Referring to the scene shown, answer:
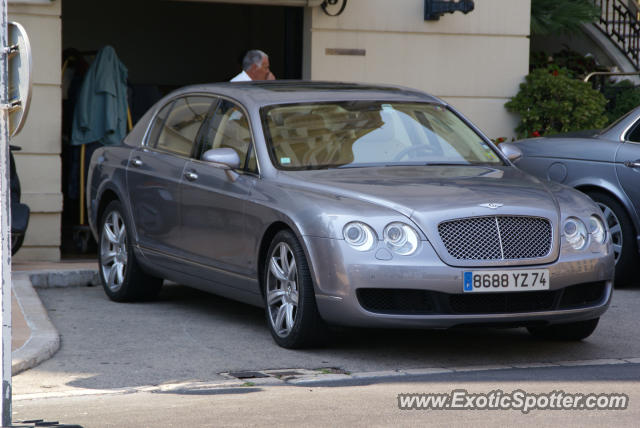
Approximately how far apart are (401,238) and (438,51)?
21.9 ft

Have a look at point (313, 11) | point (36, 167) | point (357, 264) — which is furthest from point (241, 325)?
point (313, 11)

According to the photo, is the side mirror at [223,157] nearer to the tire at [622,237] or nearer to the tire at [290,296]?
the tire at [290,296]

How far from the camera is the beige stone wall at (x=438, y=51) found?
1266 cm

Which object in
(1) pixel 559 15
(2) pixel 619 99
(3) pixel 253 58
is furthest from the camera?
(1) pixel 559 15

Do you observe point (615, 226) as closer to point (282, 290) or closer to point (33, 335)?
point (282, 290)

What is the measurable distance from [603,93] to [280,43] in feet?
22.4

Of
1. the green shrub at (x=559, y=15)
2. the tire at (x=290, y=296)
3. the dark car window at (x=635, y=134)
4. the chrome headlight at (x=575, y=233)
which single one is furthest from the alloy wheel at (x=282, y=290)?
the green shrub at (x=559, y=15)

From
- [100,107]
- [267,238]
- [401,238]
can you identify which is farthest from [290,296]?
[100,107]

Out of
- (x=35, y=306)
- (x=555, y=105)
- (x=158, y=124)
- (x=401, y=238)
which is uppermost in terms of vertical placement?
(x=555, y=105)

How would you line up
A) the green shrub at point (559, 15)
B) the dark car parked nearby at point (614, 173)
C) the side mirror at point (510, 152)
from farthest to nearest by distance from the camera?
the green shrub at point (559, 15)
the dark car parked nearby at point (614, 173)
the side mirror at point (510, 152)

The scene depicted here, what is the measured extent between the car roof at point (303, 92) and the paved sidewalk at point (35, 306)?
6.48ft

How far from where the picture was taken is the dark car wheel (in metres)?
7.57

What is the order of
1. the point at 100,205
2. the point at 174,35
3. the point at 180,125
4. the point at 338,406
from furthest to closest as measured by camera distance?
the point at 174,35
the point at 100,205
the point at 180,125
the point at 338,406

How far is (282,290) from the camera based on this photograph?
7.32 meters
